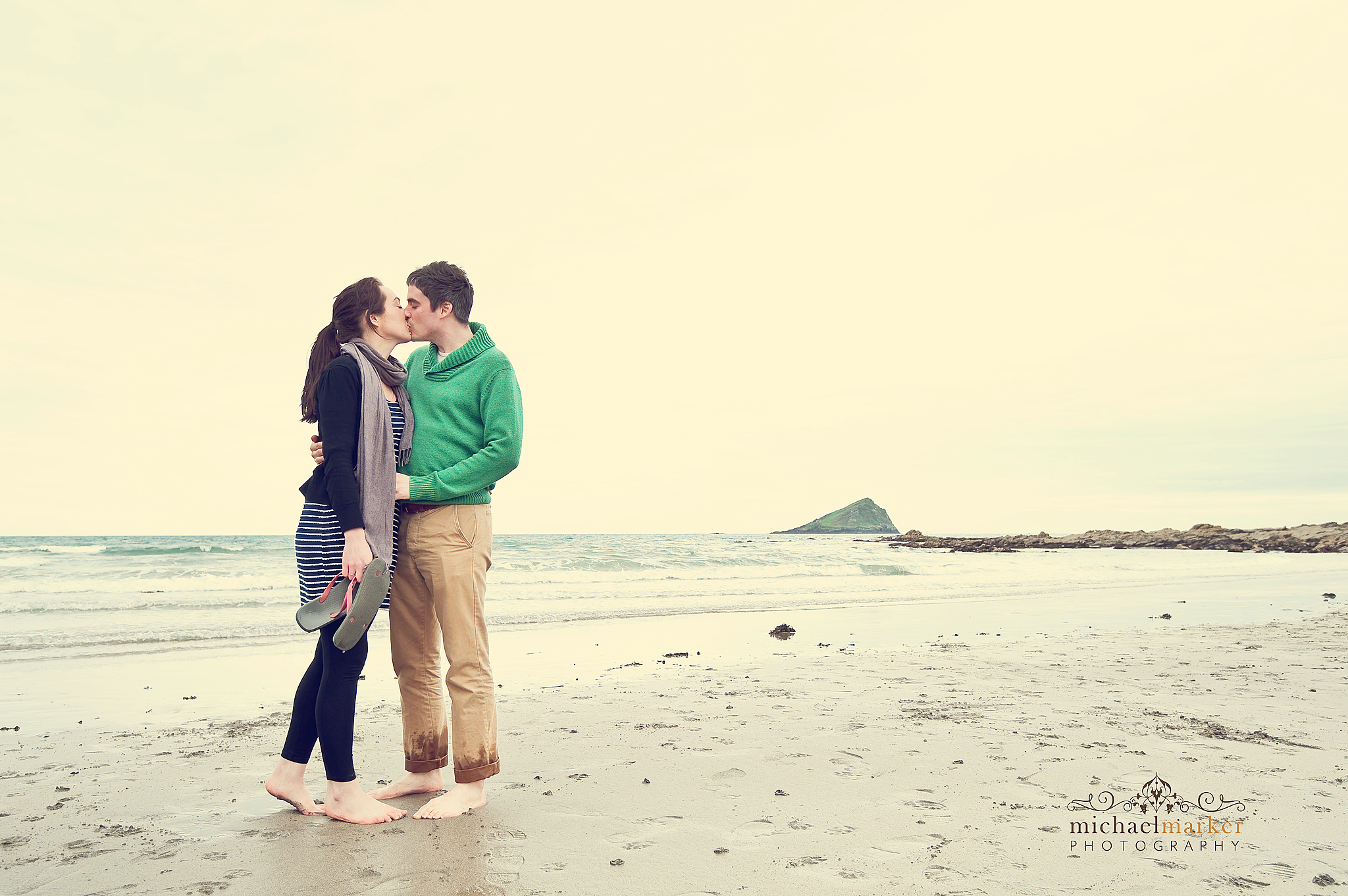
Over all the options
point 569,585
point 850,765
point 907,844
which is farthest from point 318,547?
point 569,585

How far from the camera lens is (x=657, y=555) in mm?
27125

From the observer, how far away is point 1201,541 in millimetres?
37156

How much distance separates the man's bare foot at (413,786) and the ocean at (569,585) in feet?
19.5

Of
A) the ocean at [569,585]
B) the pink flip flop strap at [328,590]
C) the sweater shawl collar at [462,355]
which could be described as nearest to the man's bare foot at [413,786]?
the pink flip flop strap at [328,590]

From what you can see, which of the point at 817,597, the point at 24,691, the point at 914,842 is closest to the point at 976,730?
the point at 914,842

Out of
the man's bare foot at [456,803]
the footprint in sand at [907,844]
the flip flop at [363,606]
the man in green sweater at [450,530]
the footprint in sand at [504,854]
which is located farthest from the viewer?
the man in green sweater at [450,530]

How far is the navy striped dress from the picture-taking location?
2699mm

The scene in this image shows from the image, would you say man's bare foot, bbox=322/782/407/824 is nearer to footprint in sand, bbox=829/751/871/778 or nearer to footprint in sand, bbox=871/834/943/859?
footprint in sand, bbox=871/834/943/859

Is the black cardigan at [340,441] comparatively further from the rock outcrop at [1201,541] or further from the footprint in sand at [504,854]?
the rock outcrop at [1201,541]

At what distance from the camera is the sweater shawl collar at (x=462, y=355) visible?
2.99 meters

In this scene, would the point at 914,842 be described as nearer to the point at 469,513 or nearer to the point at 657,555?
the point at 469,513

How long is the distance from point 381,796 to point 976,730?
3.00m

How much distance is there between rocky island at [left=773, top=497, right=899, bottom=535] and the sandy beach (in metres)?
105

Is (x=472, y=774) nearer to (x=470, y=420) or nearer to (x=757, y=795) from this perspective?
(x=757, y=795)
